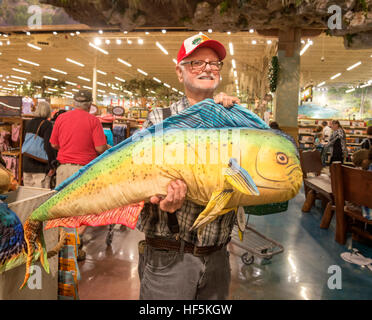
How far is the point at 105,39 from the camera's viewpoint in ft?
33.6

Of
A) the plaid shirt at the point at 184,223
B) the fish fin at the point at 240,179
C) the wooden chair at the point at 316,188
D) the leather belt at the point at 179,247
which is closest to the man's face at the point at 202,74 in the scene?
the plaid shirt at the point at 184,223

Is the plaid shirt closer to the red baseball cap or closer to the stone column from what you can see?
the red baseball cap

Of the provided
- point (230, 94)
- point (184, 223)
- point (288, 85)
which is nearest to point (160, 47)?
point (288, 85)

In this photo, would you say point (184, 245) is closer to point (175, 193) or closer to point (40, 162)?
point (175, 193)

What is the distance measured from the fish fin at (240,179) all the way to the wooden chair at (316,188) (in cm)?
368

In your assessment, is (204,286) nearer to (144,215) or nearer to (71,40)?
(144,215)

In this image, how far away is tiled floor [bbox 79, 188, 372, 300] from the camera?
2398mm

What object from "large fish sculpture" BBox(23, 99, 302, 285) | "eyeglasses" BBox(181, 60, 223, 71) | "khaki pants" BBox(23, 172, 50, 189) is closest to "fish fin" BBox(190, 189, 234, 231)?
"large fish sculpture" BBox(23, 99, 302, 285)

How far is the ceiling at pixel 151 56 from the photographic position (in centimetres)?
984

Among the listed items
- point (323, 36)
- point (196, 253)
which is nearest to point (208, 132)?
point (196, 253)

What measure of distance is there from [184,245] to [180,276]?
12cm

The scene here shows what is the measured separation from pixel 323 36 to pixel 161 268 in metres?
10.8

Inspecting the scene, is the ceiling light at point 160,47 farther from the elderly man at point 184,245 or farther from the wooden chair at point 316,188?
the elderly man at point 184,245

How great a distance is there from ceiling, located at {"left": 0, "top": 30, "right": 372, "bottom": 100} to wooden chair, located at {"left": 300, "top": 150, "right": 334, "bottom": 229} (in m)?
4.98
